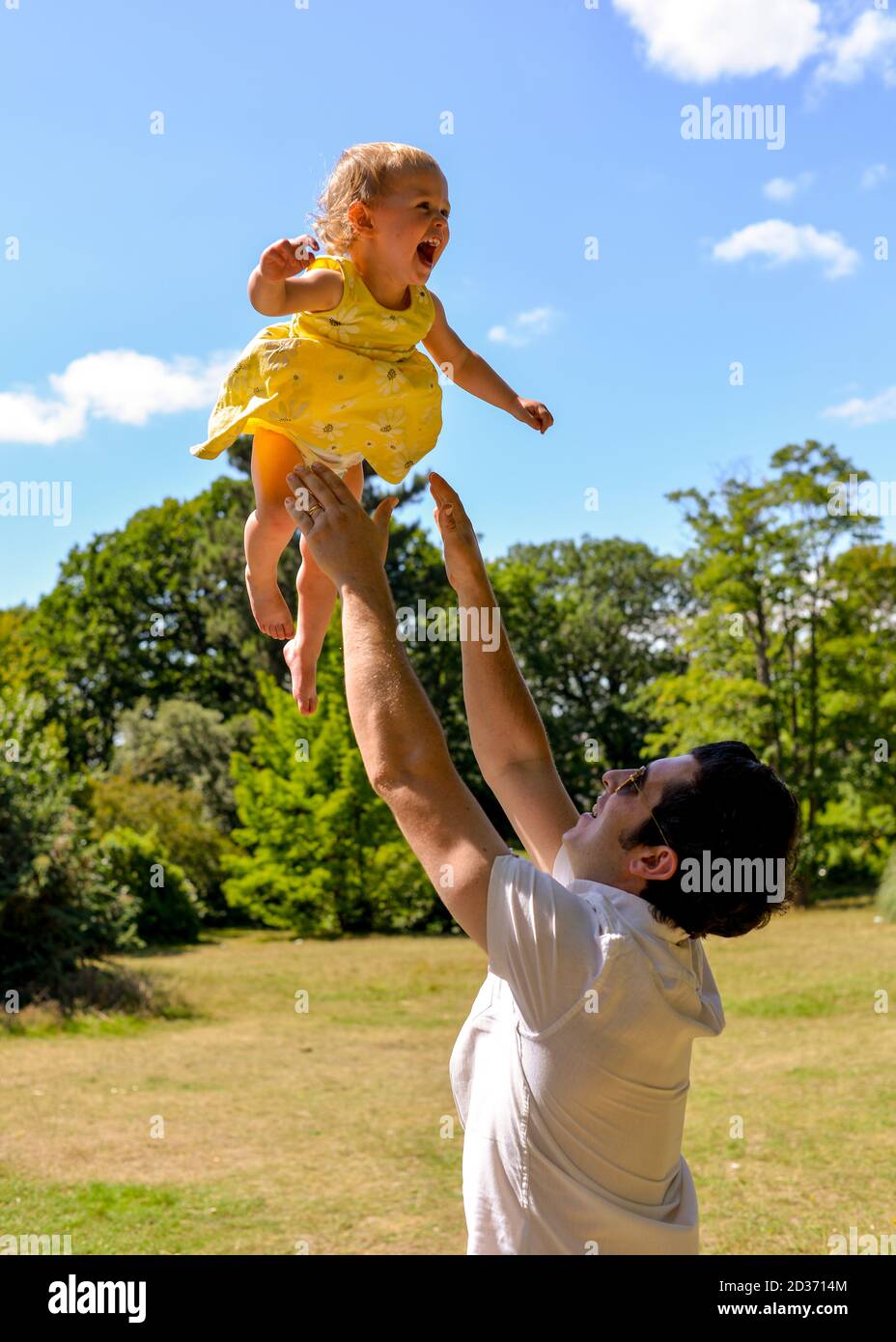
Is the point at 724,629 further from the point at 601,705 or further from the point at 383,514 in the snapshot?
the point at 383,514

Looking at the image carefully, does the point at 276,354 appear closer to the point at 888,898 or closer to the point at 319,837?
the point at 888,898

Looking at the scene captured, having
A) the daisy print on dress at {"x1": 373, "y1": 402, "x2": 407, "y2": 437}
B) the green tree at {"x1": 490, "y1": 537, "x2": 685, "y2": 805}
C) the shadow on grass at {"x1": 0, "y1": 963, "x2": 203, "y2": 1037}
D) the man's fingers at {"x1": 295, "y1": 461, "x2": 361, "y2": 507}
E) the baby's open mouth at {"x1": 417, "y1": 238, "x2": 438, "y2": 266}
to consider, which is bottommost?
the shadow on grass at {"x1": 0, "y1": 963, "x2": 203, "y2": 1037}

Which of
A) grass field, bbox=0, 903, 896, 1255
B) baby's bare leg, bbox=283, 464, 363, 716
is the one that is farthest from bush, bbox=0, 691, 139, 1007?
baby's bare leg, bbox=283, 464, 363, 716

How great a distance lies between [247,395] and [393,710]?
818 millimetres

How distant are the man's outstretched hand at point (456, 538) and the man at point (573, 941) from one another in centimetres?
25

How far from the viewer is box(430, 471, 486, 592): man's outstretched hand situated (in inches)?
92.7

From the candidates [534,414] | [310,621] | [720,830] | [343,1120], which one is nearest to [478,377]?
[534,414]

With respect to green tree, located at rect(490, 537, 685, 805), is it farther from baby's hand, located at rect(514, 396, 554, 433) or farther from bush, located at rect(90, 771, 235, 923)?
baby's hand, located at rect(514, 396, 554, 433)

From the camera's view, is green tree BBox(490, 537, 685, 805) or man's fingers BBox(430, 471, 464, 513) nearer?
man's fingers BBox(430, 471, 464, 513)

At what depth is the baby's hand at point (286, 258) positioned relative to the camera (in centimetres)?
215

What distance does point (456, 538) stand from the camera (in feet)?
7.82

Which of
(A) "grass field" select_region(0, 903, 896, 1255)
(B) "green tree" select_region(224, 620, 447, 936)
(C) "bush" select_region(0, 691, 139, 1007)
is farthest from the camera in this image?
(B) "green tree" select_region(224, 620, 447, 936)

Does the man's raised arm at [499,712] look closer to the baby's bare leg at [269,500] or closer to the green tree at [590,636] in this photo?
the baby's bare leg at [269,500]

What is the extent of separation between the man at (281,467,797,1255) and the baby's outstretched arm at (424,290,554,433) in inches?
24.6
